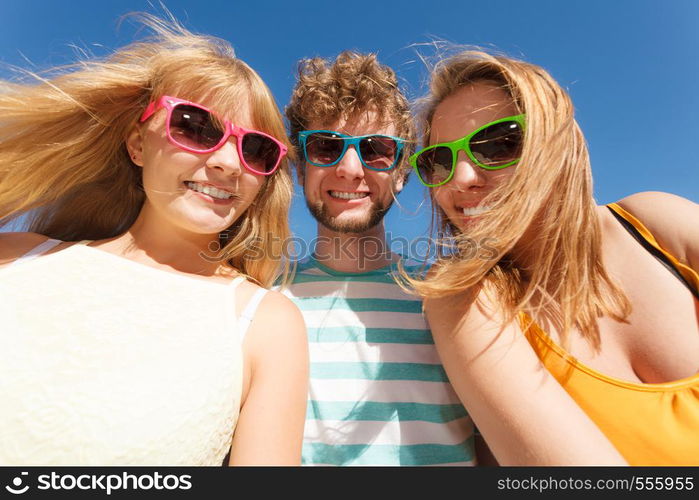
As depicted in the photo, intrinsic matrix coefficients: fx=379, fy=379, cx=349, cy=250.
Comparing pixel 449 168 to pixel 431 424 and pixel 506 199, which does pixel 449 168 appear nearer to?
pixel 506 199

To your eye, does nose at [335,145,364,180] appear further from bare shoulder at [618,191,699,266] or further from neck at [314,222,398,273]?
bare shoulder at [618,191,699,266]

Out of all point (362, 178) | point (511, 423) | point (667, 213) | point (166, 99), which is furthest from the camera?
point (362, 178)

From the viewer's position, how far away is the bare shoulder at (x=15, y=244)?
1895 mm

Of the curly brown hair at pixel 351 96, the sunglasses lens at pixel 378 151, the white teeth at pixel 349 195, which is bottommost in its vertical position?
the white teeth at pixel 349 195

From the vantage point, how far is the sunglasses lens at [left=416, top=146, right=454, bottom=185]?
2103mm

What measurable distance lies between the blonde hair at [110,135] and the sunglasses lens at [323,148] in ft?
1.22

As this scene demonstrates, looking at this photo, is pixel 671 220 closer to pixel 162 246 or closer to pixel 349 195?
pixel 349 195

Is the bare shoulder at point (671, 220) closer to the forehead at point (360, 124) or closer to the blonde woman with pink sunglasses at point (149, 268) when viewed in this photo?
the forehead at point (360, 124)

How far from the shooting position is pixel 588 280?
1.84 m

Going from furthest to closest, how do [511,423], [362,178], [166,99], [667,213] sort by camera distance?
[362,178]
[166,99]
[667,213]
[511,423]

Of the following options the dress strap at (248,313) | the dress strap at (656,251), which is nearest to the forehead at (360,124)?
the dress strap at (248,313)

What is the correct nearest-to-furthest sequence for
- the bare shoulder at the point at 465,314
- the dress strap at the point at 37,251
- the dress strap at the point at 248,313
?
the bare shoulder at the point at 465,314, the dress strap at the point at 248,313, the dress strap at the point at 37,251
